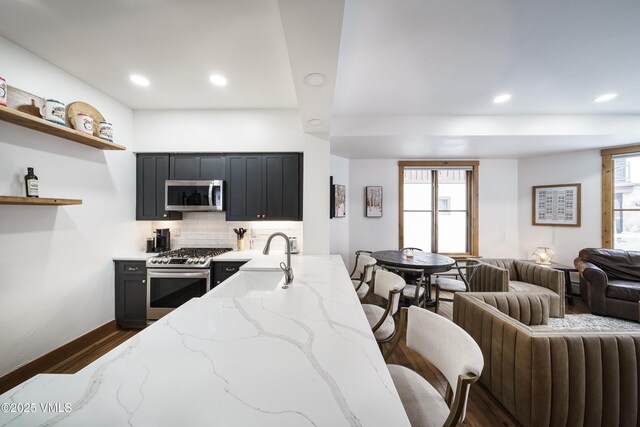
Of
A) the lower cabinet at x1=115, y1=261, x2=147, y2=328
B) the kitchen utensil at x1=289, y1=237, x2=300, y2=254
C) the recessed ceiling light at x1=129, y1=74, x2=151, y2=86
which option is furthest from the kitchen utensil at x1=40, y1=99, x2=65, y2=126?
the kitchen utensil at x1=289, y1=237, x2=300, y2=254

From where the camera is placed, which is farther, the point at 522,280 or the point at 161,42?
the point at 522,280

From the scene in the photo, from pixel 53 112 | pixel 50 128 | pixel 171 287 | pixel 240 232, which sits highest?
pixel 53 112

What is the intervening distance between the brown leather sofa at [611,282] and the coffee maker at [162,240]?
234 inches

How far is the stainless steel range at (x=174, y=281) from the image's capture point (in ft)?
9.06

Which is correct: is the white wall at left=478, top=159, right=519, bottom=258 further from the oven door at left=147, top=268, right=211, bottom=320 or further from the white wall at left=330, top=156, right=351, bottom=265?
the oven door at left=147, top=268, right=211, bottom=320

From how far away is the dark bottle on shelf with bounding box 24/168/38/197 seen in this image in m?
2.01

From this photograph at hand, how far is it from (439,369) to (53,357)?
3.39 meters

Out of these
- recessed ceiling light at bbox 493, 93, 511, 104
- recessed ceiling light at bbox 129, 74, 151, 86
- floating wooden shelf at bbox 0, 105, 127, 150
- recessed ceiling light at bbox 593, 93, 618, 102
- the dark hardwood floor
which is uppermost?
recessed ceiling light at bbox 129, 74, 151, 86

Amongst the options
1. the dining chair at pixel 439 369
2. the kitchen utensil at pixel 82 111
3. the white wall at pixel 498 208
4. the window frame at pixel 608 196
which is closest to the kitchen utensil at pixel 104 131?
the kitchen utensil at pixel 82 111

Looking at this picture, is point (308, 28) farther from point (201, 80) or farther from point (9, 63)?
point (9, 63)

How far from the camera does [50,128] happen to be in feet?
6.73

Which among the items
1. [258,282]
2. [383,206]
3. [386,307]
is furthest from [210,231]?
[383,206]

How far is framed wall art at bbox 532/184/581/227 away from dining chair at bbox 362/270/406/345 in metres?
4.52

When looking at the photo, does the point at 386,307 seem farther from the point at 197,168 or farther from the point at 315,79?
the point at 197,168
